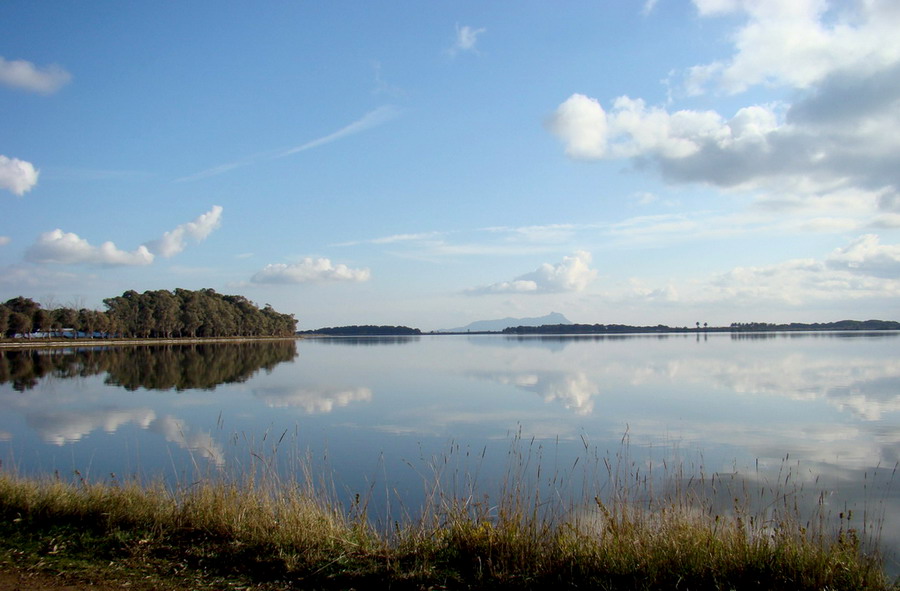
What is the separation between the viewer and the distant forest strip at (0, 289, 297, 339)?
294ft

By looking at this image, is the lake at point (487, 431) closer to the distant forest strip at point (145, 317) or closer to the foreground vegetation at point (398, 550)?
the foreground vegetation at point (398, 550)

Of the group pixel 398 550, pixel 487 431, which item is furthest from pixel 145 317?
pixel 398 550

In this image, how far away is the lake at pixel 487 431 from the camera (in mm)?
10547

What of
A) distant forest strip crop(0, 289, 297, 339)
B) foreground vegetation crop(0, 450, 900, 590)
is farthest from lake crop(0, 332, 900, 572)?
distant forest strip crop(0, 289, 297, 339)

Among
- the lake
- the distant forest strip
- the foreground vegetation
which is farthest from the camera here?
the distant forest strip

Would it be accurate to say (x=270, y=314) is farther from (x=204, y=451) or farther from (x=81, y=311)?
(x=204, y=451)

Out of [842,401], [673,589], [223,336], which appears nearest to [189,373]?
[842,401]

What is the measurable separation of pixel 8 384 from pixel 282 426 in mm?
21587

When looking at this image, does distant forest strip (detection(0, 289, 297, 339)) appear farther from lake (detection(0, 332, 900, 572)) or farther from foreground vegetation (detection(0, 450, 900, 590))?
foreground vegetation (detection(0, 450, 900, 590))

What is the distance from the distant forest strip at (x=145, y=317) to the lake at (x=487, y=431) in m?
70.8

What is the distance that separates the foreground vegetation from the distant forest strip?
9496 cm

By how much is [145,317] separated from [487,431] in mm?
113167

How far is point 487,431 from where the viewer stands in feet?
51.5

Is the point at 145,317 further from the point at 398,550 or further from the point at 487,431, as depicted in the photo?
the point at 398,550
